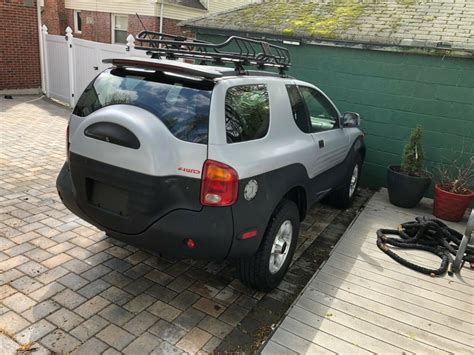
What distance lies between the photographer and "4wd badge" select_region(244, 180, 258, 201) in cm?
279

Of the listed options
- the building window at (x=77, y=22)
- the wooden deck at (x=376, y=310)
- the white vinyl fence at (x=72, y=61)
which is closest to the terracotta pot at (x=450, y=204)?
the wooden deck at (x=376, y=310)

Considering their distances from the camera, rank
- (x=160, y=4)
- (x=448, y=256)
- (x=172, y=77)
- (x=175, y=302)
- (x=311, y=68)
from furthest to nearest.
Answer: (x=160, y=4)
(x=311, y=68)
(x=448, y=256)
(x=175, y=302)
(x=172, y=77)

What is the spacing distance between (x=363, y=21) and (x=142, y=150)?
563 centimetres

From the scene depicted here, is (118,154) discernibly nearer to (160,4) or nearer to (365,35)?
(365,35)

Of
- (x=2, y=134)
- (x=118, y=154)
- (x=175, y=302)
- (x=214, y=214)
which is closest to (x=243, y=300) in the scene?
(x=175, y=302)

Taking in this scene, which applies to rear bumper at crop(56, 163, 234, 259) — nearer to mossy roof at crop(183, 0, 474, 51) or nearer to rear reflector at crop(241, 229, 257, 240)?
rear reflector at crop(241, 229, 257, 240)

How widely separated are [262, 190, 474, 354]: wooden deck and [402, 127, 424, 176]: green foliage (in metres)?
1.75

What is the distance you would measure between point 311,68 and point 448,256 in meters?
3.99

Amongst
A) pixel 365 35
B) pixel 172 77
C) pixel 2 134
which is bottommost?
pixel 2 134

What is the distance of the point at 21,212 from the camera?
4355 mm

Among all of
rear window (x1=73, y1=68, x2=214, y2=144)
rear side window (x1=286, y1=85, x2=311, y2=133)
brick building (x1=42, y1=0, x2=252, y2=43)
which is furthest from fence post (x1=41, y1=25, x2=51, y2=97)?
rear side window (x1=286, y1=85, x2=311, y2=133)

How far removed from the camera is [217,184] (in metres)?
2.62

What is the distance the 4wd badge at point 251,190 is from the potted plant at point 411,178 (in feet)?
11.7

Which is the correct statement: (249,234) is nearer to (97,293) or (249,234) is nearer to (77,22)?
(97,293)
